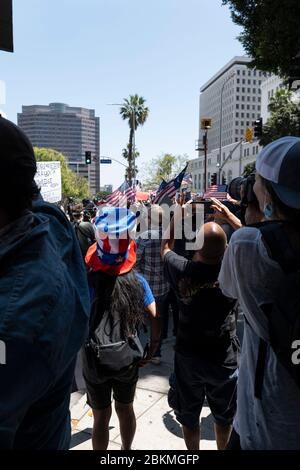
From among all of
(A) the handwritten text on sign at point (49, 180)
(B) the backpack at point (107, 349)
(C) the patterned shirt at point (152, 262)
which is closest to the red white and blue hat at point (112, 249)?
(B) the backpack at point (107, 349)

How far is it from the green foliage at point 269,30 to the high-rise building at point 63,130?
6391 inches

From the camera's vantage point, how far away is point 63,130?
182 metres

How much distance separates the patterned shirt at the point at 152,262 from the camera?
16.7ft

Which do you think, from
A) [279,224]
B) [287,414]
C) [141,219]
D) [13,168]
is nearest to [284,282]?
[279,224]

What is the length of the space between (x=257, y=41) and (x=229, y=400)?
1134 centimetres

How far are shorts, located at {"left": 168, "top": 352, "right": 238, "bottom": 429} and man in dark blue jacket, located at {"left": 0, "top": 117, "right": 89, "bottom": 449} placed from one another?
5.14ft

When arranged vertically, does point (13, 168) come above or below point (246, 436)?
above

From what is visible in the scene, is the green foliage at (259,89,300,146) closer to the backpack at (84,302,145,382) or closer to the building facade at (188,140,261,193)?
the backpack at (84,302,145,382)

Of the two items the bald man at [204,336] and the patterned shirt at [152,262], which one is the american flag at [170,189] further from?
the bald man at [204,336]

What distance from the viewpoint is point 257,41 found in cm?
1148

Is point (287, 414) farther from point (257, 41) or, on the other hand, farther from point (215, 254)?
point (257, 41)

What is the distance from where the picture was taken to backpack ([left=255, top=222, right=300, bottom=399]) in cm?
124

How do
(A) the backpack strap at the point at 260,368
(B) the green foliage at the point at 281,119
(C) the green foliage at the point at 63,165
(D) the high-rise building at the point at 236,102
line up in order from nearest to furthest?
(A) the backpack strap at the point at 260,368 < (B) the green foliage at the point at 281,119 < (C) the green foliage at the point at 63,165 < (D) the high-rise building at the point at 236,102

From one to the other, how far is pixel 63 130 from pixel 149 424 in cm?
18950
